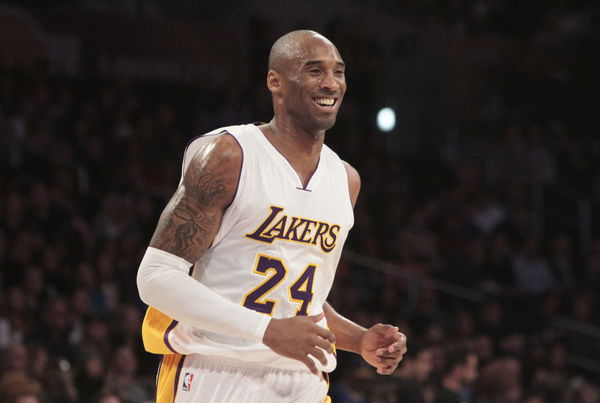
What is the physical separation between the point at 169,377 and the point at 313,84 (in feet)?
3.96

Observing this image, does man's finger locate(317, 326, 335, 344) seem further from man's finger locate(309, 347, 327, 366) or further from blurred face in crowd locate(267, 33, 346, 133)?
blurred face in crowd locate(267, 33, 346, 133)

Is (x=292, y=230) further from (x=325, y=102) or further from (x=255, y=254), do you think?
(x=325, y=102)

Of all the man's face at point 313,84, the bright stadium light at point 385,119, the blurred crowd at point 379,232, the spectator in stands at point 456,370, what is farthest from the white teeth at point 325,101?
the bright stadium light at point 385,119

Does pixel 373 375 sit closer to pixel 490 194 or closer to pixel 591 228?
pixel 490 194

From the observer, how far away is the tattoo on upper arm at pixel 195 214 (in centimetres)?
360

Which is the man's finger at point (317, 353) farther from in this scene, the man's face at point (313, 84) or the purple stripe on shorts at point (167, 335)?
the man's face at point (313, 84)

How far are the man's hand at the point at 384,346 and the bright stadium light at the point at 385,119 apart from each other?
1100cm

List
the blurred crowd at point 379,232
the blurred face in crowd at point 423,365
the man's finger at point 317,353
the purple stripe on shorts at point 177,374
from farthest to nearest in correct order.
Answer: the blurred crowd at point 379,232 → the blurred face in crowd at point 423,365 → the purple stripe on shorts at point 177,374 → the man's finger at point 317,353

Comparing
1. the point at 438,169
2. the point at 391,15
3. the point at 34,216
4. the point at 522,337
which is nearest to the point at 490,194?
the point at 438,169

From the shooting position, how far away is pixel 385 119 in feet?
49.2

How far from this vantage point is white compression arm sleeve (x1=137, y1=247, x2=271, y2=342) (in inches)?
136

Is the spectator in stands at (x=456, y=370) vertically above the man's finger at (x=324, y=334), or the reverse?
the man's finger at (x=324, y=334)

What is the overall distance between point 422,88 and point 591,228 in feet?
12.6

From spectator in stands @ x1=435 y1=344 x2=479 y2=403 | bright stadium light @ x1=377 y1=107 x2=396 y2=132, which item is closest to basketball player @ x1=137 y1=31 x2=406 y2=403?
spectator in stands @ x1=435 y1=344 x2=479 y2=403
